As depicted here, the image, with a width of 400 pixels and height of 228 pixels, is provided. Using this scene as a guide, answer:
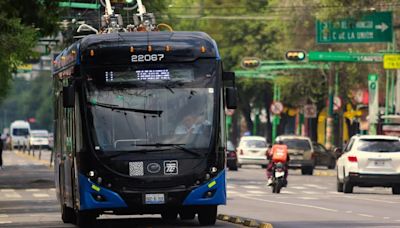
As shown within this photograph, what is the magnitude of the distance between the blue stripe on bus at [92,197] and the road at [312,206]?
3.06 metres

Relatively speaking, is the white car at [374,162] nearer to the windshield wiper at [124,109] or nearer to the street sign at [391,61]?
the windshield wiper at [124,109]

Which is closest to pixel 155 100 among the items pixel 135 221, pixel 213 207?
pixel 213 207

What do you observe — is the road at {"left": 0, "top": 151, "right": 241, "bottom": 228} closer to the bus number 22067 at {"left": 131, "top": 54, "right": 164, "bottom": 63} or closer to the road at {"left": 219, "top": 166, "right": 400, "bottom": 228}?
the road at {"left": 219, "top": 166, "right": 400, "bottom": 228}

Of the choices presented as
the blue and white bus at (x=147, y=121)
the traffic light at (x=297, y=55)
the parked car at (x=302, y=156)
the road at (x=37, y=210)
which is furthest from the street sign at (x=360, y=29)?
the blue and white bus at (x=147, y=121)

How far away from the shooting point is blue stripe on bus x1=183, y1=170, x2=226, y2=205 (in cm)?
2211

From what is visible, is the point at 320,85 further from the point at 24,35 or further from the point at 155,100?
the point at 155,100

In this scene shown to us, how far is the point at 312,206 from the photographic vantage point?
3117cm

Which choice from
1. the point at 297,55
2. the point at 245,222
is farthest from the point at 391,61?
the point at 245,222

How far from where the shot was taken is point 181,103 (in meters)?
22.5

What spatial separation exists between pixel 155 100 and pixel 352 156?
57.9 ft

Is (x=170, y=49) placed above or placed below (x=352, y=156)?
above

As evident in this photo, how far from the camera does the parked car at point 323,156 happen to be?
67.9 m

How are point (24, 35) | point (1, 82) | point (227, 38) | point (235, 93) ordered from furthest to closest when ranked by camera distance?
point (227, 38)
point (1, 82)
point (24, 35)
point (235, 93)

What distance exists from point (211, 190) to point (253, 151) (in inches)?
1678
